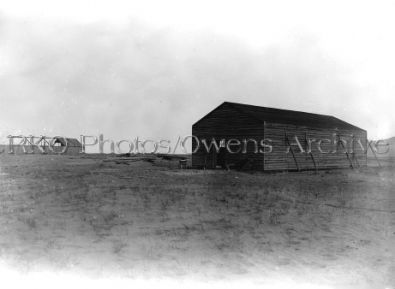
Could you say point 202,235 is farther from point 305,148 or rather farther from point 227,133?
point 305,148

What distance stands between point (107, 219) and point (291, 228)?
5241 mm

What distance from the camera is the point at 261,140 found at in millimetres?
30781

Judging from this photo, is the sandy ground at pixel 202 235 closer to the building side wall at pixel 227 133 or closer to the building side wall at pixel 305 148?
the building side wall at pixel 227 133

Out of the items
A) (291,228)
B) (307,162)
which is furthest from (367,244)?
(307,162)

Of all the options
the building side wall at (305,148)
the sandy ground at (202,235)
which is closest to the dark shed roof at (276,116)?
the building side wall at (305,148)

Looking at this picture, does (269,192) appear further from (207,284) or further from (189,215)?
(207,284)

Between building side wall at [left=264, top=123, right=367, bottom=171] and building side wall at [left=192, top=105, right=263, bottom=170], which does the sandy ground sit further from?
building side wall at [left=264, top=123, right=367, bottom=171]

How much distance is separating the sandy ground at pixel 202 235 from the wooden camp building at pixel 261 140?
14368mm

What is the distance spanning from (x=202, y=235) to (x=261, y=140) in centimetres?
2157

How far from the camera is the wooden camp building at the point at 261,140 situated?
3123cm

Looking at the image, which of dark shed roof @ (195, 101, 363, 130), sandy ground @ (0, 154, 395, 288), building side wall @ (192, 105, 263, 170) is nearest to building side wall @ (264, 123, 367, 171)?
dark shed roof @ (195, 101, 363, 130)

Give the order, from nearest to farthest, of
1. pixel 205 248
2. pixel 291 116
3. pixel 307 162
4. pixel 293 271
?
pixel 293 271 → pixel 205 248 → pixel 307 162 → pixel 291 116

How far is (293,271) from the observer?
7512 mm

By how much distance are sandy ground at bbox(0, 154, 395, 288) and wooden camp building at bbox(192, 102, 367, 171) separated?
14368 millimetres
